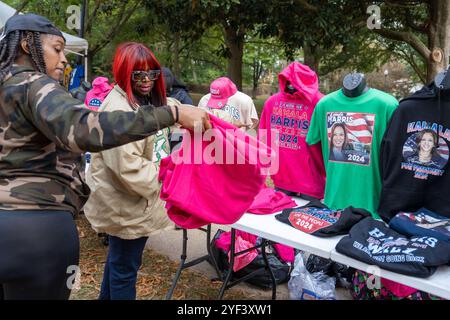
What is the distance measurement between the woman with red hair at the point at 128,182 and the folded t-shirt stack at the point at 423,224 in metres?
1.40

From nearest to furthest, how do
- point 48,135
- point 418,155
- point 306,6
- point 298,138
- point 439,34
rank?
point 48,135 < point 418,155 < point 298,138 < point 439,34 < point 306,6

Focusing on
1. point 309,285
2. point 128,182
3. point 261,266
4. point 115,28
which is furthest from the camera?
point 115,28

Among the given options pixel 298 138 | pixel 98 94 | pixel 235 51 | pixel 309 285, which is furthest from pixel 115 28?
pixel 309 285

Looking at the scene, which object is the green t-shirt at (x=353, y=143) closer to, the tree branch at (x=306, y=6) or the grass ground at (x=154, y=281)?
the grass ground at (x=154, y=281)

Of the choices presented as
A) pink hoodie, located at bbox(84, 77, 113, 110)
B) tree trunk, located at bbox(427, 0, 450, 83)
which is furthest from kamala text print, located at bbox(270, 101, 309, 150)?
tree trunk, located at bbox(427, 0, 450, 83)

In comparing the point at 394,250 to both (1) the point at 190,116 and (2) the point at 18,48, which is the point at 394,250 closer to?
(1) the point at 190,116

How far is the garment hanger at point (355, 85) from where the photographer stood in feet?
9.70

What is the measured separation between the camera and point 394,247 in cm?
213

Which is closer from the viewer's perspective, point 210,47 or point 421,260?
point 421,260

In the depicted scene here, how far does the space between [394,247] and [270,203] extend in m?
1.03

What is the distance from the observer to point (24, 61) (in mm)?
1669

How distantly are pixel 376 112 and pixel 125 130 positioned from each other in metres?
2.04

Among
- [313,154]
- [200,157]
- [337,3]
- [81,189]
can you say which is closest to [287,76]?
[313,154]

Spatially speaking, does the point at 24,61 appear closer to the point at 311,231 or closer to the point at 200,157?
the point at 200,157
